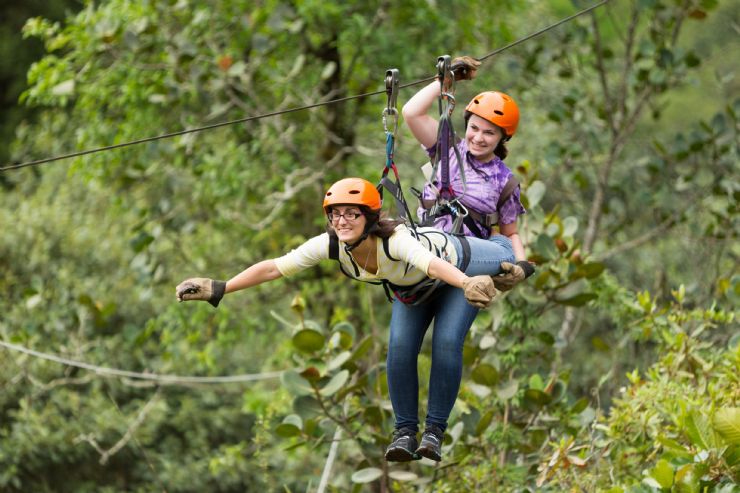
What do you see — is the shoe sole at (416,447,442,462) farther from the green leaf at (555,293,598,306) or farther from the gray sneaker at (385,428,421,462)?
the green leaf at (555,293,598,306)

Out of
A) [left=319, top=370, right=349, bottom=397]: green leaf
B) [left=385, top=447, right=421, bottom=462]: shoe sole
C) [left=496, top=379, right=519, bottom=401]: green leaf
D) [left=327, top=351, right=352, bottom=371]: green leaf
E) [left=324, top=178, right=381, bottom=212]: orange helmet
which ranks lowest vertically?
[left=496, top=379, right=519, bottom=401]: green leaf

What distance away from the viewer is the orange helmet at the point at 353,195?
13.8 ft

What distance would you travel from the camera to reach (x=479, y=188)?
4.76 m

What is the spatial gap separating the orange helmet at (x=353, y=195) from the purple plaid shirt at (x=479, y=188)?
53cm

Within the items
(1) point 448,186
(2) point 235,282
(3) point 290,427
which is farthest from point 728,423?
(3) point 290,427

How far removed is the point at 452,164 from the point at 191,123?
6.03 m

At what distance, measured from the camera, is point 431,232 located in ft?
14.7

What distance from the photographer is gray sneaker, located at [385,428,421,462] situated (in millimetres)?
4520

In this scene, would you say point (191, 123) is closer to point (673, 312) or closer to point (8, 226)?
point (8, 226)

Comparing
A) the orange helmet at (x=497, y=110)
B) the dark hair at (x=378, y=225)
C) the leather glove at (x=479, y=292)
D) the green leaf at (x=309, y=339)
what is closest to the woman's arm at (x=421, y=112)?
the orange helmet at (x=497, y=110)

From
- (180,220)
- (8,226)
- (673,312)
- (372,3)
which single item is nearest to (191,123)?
(180,220)

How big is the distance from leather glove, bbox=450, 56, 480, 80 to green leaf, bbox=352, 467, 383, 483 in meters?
2.67

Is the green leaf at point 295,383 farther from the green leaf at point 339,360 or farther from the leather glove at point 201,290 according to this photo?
the leather glove at point 201,290

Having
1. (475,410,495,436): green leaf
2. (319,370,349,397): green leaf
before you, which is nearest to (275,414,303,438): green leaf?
(319,370,349,397): green leaf
